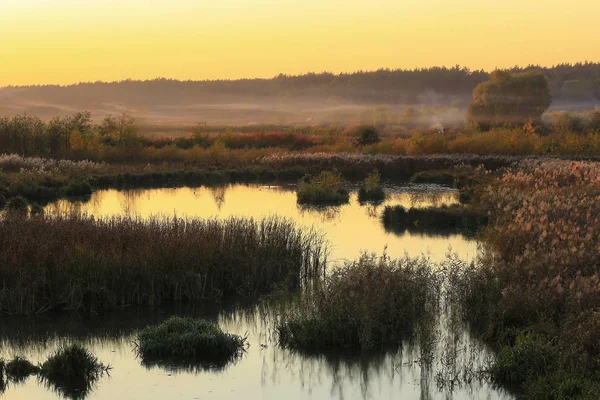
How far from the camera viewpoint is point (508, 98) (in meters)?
86.6

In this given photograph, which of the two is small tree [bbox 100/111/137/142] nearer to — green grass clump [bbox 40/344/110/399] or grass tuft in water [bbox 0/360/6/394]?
grass tuft in water [bbox 0/360/6/394]

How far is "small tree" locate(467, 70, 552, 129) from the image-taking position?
85188 mm

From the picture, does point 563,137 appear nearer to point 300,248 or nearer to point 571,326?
point 300,248

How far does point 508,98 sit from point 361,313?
76640mm

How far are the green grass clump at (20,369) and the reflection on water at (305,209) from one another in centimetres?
902

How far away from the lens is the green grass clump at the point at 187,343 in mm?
13078

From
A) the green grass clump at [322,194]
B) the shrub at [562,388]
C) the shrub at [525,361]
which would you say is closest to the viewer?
the shrub at [562,388]

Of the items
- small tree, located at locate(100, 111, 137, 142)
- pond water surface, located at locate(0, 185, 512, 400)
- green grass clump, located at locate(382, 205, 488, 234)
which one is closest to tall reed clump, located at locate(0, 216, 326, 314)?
pond water surface, located at locate(0, 185, 512, 400)

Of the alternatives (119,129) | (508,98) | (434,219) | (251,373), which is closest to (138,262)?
(251,373)

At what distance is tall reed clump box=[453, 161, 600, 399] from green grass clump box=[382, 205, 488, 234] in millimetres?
6749

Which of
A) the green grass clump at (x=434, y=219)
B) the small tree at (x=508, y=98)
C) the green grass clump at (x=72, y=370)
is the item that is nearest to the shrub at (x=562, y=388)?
the green grass clump at (x=72, y=370)

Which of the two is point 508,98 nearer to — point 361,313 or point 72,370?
point 361,313

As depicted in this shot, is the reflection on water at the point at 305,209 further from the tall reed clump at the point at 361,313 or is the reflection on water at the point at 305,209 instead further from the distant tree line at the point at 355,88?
the distant tree line at the point at 355,88

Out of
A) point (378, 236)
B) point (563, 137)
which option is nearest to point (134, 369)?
point (378, 236)
